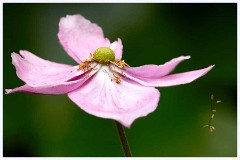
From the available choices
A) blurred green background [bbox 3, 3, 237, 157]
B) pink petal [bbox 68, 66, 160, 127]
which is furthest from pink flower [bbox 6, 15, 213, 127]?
blurred green background [bbox 3, 3, 237, 157]

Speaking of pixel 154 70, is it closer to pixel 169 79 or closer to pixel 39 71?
pixel 169 79

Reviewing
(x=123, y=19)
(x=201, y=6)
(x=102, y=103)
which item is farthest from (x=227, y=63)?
(x=102, y=103)

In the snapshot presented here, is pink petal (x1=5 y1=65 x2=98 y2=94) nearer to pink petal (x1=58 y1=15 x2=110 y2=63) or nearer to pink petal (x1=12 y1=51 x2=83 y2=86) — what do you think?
pink petal (x1=12 y1=51 x2=83 y2=86)

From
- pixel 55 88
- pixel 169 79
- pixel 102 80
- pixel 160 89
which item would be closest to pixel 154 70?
pixel 169 79

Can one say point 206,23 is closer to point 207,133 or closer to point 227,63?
point 227,63

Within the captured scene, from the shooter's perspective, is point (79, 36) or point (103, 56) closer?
point (103, 56)

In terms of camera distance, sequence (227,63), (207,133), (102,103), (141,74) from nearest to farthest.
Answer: (102,103), (141,74), (207,133), (227,63)

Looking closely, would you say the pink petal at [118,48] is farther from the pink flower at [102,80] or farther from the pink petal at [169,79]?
the pink petal at [169,79]

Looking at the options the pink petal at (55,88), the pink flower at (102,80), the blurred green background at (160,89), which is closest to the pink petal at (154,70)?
the pink flower at (102,80)
